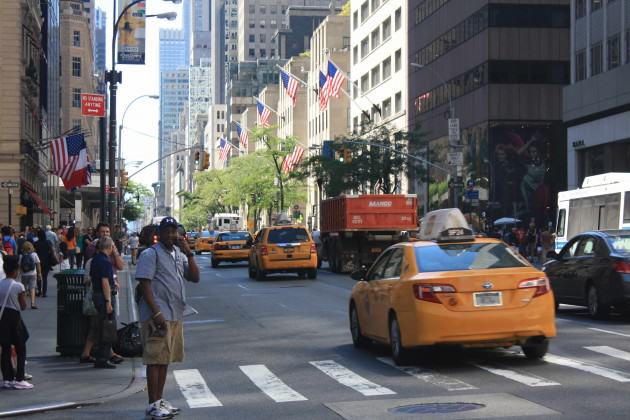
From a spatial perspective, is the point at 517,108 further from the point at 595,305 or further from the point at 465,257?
the point at 465,257

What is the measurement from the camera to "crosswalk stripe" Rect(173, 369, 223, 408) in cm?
1150

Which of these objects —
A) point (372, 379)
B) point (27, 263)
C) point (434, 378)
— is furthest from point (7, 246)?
point (434, 378)

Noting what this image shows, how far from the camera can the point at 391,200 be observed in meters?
A: 39.8

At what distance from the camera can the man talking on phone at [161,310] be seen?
33.3 ft

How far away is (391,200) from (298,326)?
19.9m

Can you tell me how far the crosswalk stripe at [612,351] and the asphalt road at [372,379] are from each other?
14 mm

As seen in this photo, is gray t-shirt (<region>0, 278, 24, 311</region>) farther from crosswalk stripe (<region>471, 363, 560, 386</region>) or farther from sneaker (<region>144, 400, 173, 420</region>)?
crosswalk stripe (<region>471, 363, 560, 386</region>)

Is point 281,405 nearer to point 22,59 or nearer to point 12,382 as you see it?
point 12,382

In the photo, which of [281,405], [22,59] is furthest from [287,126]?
[281,405]

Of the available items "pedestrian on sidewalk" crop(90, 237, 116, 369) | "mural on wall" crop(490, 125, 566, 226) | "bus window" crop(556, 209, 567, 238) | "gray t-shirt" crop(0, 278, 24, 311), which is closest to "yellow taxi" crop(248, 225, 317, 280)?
"bus window" crop(556, 209, 567, 238)

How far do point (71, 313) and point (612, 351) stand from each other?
7.45 m

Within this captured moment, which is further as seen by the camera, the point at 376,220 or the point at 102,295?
the point at 376,220

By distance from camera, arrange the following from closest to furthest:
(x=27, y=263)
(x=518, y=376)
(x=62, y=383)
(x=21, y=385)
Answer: (x=518, y=376) → (x=21, y=385) → (x=62, y=383) → (x=27, y=263)

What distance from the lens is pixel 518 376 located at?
40.8 feet
